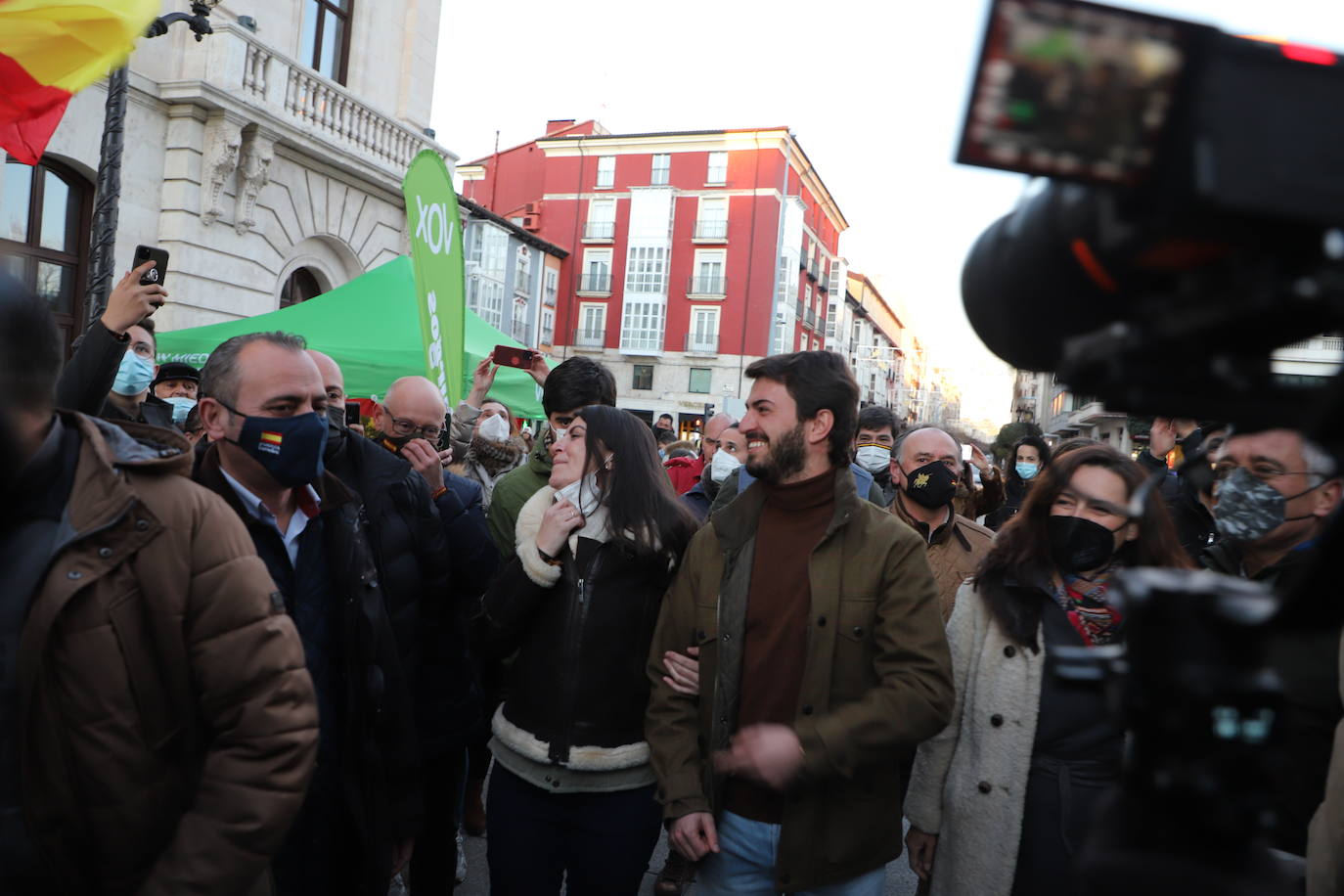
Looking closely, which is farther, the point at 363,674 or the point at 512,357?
the point at 512,357

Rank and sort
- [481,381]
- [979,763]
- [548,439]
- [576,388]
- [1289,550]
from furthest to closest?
1. [481,381]
2. [576,388]
3. [548,439]
4. [1289,550]
5. [979,763]

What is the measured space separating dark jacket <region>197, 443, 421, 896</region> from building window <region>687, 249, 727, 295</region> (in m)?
47.5

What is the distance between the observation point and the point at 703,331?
49.5 meters

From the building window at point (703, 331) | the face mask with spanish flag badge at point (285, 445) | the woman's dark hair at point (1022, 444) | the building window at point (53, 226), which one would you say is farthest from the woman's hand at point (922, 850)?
the building window at point (703, 331)

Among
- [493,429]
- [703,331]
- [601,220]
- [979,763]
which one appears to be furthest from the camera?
[601,220]

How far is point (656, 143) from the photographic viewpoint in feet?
165

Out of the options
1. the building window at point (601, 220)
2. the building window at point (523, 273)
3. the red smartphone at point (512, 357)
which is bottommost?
the red smartphone at point (512, 357)

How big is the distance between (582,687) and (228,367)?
4.61 ft

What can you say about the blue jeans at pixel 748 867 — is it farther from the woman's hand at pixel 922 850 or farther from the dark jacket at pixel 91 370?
the dark jacket at pixel 91 370

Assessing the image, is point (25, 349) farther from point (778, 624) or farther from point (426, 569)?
point (778, 624)

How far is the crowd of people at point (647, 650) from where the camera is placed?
182cm

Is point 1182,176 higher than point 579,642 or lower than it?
higher

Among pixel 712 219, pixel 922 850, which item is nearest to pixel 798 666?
pixel 922 850

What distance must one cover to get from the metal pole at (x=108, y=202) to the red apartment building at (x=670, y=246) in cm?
4153
